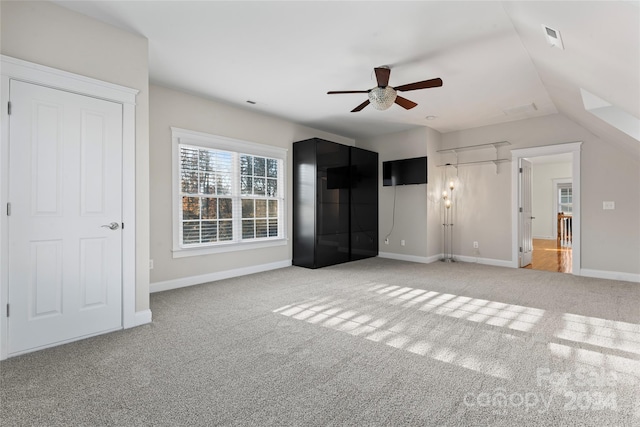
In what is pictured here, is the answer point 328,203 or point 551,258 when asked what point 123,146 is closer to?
point 328,203

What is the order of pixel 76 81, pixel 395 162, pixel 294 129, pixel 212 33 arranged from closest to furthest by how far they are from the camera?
pixel 76 81 → pixel 212 33 → pixel 294 129 → pixel 395 162

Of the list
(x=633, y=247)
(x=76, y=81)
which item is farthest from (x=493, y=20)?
(x=633, y=247)

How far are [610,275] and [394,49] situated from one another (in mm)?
4702

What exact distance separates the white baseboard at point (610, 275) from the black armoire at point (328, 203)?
365cm

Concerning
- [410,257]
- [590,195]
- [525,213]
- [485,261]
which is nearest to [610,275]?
[590,195]

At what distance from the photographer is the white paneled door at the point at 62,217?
232 cm

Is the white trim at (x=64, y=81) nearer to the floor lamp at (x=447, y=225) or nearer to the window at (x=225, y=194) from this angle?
the window at (x=225, y=194)

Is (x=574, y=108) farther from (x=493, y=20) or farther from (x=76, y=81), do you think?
(x=76, y=81)

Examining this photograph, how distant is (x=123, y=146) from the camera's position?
2820mm

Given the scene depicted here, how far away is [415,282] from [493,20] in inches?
127

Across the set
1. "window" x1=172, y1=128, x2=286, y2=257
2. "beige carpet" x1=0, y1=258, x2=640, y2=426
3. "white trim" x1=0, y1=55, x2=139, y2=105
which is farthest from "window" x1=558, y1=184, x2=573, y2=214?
"white trim" x1=0, y1=55, x2=139, y2=105

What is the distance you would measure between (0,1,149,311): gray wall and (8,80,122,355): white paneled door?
182mm

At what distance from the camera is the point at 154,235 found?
4105 millimetres

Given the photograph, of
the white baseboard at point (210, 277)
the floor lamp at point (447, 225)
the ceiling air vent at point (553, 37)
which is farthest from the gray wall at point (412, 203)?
the ceiling air vent at point (553, 37)
